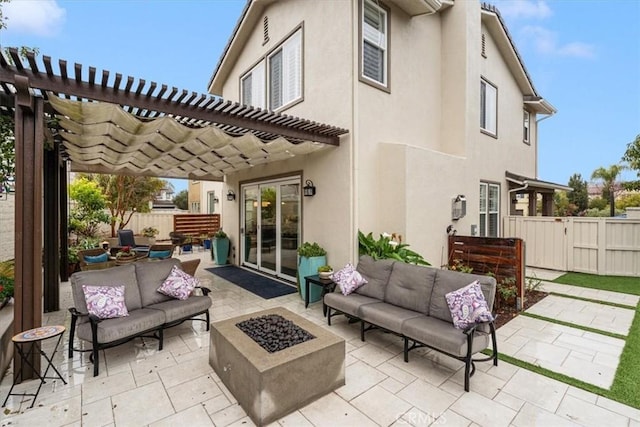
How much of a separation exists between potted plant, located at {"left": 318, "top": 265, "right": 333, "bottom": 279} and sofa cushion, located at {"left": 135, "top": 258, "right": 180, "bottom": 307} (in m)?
2.65

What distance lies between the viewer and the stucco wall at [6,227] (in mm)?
6703

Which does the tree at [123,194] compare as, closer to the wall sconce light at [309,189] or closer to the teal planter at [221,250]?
the teal planter at [221,250]

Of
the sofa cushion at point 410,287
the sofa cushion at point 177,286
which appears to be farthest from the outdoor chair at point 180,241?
the sofa cushion at point 410,287

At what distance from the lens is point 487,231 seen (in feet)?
31.1

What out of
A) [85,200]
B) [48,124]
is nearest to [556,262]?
[48,124]

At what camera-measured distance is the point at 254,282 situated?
7805 millimetres

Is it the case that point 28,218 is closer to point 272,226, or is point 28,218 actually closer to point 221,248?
point 272,226

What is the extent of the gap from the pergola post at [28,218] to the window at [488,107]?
1024 cm

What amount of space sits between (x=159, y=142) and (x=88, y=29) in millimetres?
12001

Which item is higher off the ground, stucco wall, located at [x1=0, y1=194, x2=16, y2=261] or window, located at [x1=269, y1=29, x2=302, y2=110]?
window, located at [x1=269, y1=29, x2=302, y2=110]

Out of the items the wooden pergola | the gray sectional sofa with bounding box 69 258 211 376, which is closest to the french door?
the wooden pergola

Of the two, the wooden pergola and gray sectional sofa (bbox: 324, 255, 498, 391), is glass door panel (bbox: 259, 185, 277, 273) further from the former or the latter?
gray sectional sofa (bbox: 324, 255, 498, 391)

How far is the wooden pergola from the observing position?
3.24 m

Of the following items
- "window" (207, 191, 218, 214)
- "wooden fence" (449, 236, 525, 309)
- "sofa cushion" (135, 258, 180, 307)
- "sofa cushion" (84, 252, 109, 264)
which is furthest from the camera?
"window" (207, 191, 218, 214)
